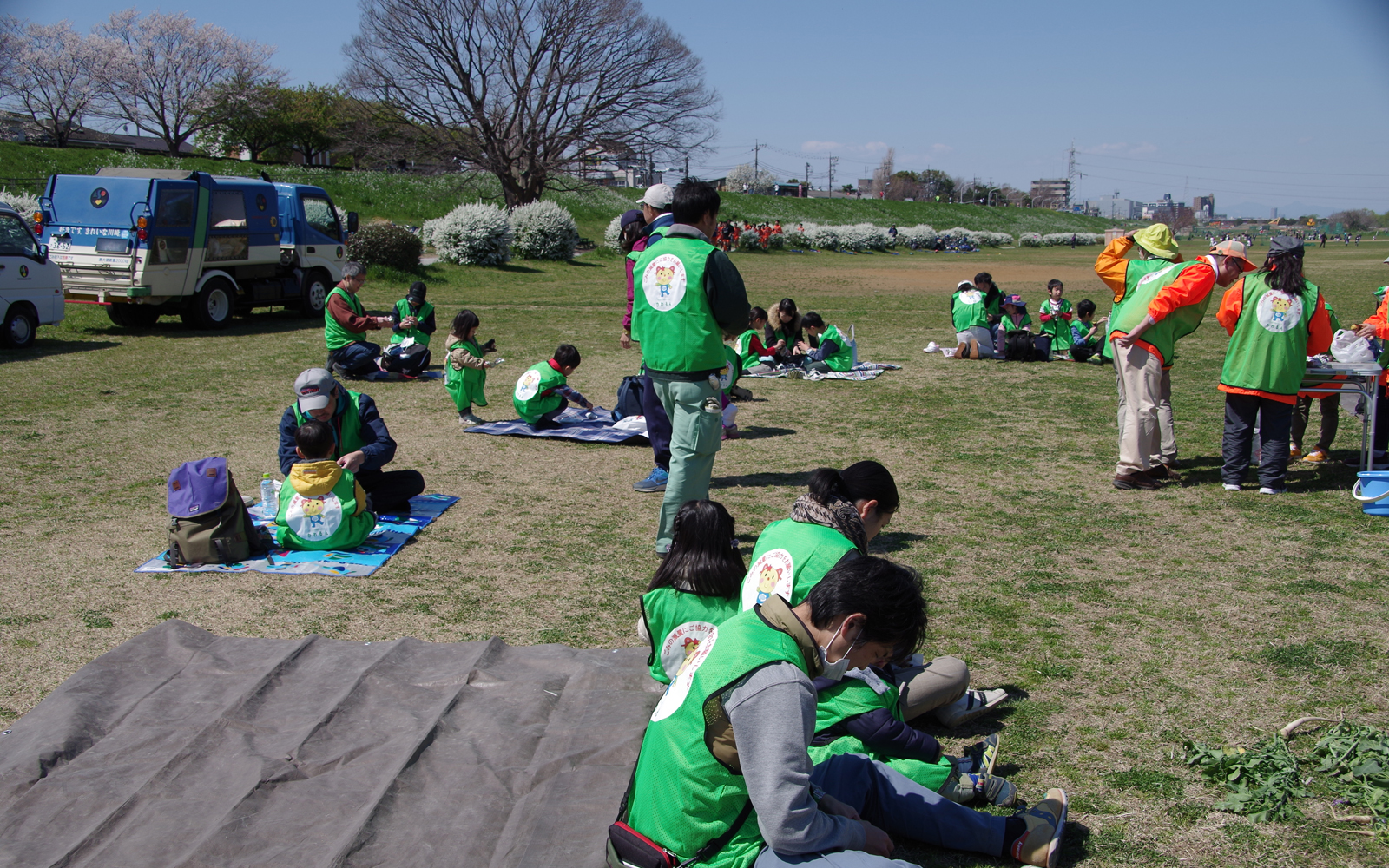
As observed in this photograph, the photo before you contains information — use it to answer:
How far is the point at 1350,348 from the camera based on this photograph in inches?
276

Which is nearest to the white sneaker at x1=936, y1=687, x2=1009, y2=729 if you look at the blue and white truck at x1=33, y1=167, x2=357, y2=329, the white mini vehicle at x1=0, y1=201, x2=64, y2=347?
the white mini vehicle at x1=0, y1=201, x2=64, y2=347

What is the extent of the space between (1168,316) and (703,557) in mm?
4798

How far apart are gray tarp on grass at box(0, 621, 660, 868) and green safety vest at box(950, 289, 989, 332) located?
10.5 metres

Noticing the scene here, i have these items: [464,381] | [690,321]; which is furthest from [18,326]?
[690,321]

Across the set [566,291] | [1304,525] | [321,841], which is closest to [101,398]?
[321,841]

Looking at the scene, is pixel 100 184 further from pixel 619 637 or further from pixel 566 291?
pixel 619 637

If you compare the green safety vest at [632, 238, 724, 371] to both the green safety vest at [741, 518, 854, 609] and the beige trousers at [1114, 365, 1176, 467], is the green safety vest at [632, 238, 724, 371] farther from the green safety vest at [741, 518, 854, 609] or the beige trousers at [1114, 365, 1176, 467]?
the beige trousers at [1114, 365, 1176, 467]

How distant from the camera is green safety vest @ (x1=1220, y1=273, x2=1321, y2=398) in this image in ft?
21.0

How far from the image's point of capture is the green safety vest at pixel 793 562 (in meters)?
3.26

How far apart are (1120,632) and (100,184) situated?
1485cm

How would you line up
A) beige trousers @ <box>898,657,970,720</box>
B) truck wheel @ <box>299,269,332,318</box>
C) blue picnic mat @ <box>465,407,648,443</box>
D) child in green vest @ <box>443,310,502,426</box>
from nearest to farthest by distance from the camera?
beige trousers @ <box>898,657,970,720</box> < blue picnic mat @ <box>465,407,648,443</box> < child in green vest @ <box>443,310,502,426</box> < truck wheel @ <box>299,269,332,318</box>

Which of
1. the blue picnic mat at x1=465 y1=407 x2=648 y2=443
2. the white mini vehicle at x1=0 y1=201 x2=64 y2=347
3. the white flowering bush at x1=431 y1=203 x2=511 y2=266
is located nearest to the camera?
the blue picnic mat at x1=465 y1=407 x2=648 y2=443

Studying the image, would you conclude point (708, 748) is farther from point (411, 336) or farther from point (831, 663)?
point (411, 336)

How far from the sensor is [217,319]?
585 inches
